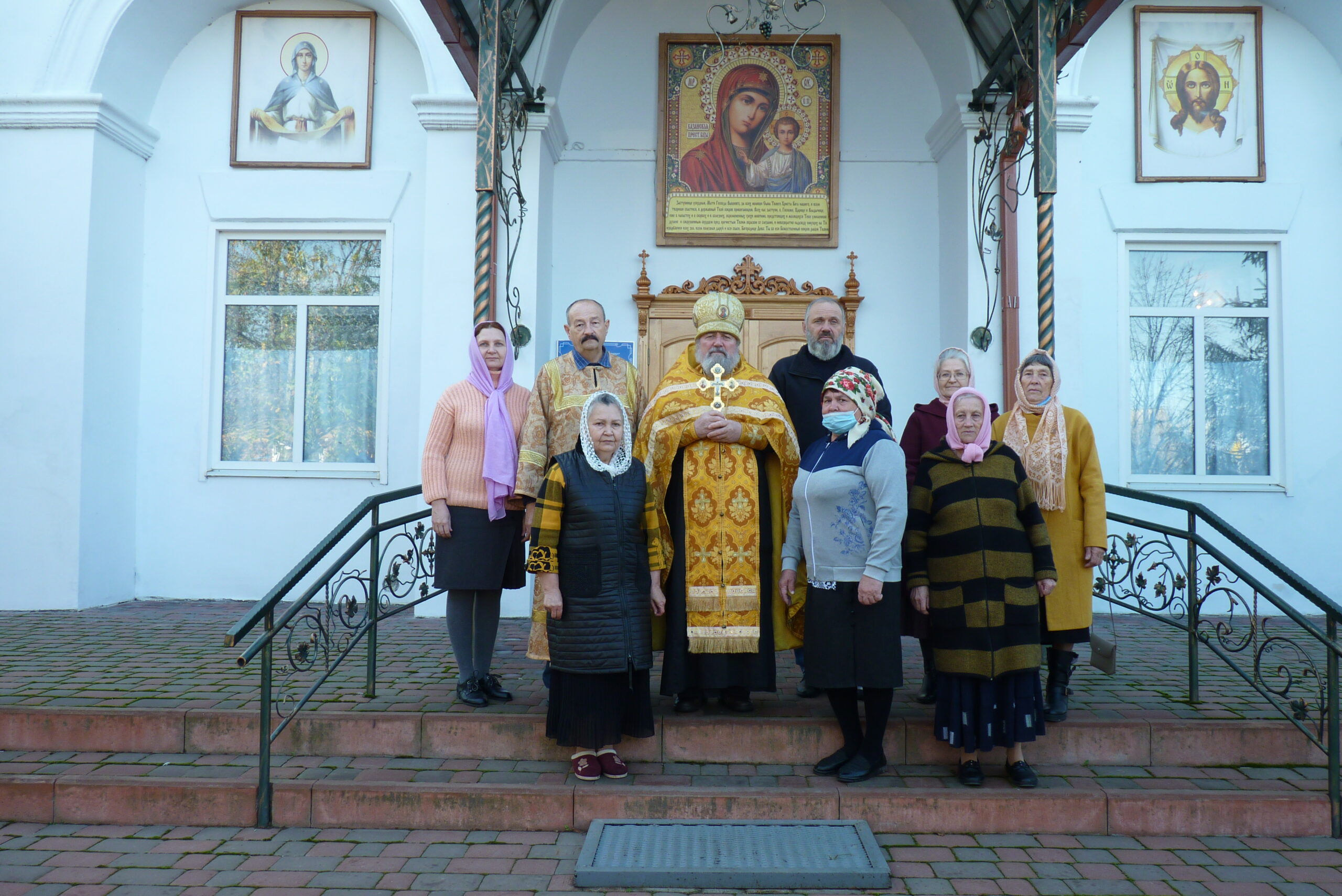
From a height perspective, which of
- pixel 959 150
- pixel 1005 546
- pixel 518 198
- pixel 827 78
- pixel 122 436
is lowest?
pixel 1005 546

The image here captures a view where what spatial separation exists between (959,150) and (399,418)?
15.3 ft

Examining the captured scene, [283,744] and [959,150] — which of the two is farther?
[959,150]

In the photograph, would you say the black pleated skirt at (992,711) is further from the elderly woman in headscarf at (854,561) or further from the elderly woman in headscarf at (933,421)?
the elderly woman in headscarf at (933,421)

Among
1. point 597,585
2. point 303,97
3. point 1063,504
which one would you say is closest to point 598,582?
point 597,585

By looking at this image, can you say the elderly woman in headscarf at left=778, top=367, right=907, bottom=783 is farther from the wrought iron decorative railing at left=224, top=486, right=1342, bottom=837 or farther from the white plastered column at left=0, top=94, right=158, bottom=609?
the white plastered column at left=0, top=94, right=158, bottom=609

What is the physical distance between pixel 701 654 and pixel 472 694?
42.0 inches

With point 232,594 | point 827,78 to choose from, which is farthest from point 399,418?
point 827,78

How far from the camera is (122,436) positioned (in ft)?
23.6

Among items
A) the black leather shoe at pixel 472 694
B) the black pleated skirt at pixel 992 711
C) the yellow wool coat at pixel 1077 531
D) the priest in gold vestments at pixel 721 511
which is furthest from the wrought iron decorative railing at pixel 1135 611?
the priest in gold vestments at pixel 721 511

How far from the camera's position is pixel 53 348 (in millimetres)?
6785

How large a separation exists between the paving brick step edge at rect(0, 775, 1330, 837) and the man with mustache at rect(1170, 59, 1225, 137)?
5.50 meters

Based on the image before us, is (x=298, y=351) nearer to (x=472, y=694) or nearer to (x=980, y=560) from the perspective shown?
(x=472, y=694)

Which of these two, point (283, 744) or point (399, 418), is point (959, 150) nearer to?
point (399, 418)

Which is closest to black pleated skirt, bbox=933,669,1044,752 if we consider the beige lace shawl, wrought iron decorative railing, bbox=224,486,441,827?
the beige lace shawl
